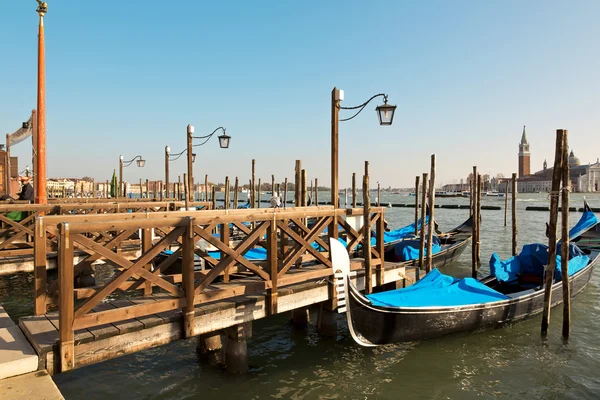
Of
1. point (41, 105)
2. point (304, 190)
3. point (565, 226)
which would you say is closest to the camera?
point (565, 226)

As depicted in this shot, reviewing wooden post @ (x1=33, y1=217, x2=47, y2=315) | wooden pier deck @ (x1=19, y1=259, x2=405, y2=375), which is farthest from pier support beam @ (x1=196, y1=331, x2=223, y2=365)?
wooden post @ (x1=33, y1=217, x2=47, y2=315)

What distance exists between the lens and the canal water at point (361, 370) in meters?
4.67

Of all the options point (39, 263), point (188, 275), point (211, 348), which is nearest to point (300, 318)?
point (211, 348)

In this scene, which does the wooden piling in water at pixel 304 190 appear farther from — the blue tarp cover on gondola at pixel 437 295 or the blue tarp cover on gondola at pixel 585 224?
the blue tarp cover on gondola at pixel 585 224

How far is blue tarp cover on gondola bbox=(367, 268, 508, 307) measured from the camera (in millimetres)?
5672

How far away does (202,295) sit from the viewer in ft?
14.5

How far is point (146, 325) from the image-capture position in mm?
3941

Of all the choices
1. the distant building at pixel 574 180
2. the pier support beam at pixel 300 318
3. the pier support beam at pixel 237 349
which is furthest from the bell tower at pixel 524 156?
the pier support beam at pixel 237 349

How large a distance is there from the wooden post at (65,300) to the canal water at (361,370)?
128cm

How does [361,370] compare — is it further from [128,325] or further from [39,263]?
[39,263]

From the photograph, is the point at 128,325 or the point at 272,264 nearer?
the point at 128,325

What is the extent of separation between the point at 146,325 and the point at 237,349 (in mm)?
1295

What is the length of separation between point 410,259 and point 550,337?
344 centimetres

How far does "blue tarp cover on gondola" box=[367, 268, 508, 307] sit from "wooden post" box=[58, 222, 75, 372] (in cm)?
334
